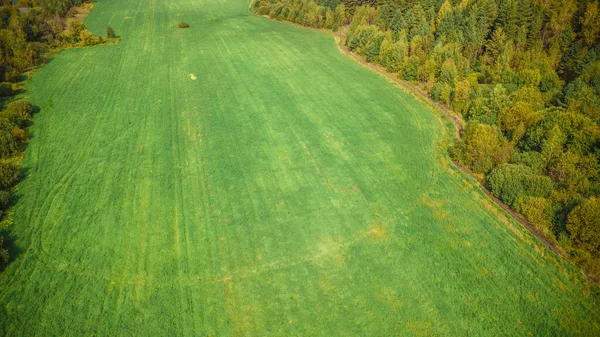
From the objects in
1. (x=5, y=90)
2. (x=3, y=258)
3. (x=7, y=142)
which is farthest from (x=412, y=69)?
(x=5, y=90)

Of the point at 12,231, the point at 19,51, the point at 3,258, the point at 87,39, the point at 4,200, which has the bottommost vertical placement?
the point at 12,231

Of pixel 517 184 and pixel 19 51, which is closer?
pixel 517 184

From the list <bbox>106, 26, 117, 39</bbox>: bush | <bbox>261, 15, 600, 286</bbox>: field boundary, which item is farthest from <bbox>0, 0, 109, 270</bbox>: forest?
<bbox>261, 15, 600, 286</bbox>: field boundary

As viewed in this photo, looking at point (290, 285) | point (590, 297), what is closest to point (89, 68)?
point (290, 285)

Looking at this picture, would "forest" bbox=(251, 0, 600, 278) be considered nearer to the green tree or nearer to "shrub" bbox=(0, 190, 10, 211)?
the green tree

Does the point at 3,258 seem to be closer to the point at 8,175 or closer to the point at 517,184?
the point at 8,175

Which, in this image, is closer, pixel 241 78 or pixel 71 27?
pixel 241 78

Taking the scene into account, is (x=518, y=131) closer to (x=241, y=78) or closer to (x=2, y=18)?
(x=241, y=78)

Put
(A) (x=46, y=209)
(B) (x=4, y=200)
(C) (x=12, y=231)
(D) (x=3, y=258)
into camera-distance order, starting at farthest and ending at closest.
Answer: (A) (x=46, y=209) → (B) (x=4, y=200) → (C) (x=12, y=231) → (D) (x=3, y=258)
